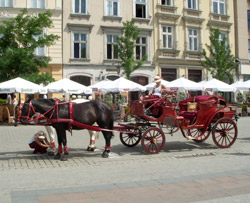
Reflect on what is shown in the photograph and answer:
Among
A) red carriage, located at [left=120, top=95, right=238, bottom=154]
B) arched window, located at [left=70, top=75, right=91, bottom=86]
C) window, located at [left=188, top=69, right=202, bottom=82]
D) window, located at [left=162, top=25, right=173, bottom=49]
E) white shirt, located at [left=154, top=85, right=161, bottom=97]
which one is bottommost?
red carriage, located at [left=120, top=95, right=238, bottom=154]

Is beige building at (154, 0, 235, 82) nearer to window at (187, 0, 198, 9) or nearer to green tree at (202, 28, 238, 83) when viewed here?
window at (187, 0, 198, 9)

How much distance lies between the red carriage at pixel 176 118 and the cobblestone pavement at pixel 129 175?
1.37 ft

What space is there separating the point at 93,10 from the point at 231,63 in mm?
12864

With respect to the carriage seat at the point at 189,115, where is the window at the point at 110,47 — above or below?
above

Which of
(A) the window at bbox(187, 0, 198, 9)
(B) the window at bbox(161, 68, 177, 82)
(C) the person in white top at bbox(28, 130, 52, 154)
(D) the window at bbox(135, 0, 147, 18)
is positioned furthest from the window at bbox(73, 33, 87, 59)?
(C) the person in white top at bbox(28, 130, 52, 154)

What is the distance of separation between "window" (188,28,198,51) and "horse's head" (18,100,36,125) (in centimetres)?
2269

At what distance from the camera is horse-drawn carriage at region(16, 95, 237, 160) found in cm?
703

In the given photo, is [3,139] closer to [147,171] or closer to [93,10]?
[147,171]

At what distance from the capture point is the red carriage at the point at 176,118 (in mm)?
7941

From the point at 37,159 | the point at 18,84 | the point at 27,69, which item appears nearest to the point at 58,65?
the point at 27,69

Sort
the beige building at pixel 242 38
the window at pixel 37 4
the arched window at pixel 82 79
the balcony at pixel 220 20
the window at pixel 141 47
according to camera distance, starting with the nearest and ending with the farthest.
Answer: the window at pixel 37 4 < the arched window at pixel 82 79 < the window at pixel 141 47 < the balcony at pixel 220 20 < the beige building at pixel 242 38

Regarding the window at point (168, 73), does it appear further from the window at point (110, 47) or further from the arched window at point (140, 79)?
the window at point (110, 47)

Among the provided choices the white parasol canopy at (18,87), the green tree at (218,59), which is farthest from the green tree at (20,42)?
the green tree at (218,59)

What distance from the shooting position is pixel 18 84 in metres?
14.8
